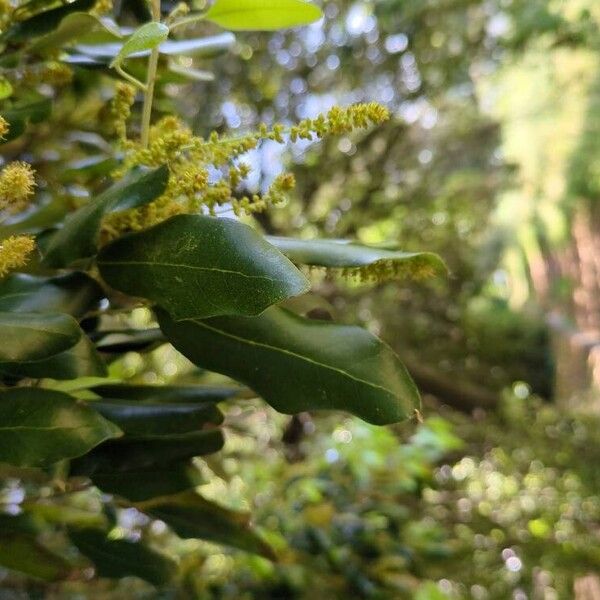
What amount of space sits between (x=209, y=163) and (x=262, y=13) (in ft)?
0.28

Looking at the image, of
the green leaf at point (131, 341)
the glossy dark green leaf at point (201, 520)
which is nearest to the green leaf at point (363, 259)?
the green leaf at point (131, 341)

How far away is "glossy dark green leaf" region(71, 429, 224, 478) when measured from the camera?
39cm

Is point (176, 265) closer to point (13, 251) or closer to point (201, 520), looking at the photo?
point (13, 251)

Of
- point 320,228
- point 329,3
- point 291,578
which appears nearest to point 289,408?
point 291,578

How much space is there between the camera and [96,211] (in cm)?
33

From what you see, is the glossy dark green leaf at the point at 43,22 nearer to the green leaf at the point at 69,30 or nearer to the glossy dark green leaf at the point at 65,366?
the green leaf at the point at 69,30

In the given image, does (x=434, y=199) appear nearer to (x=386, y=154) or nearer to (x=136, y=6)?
(x=386, y=154)

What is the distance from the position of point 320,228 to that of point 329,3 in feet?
1.42

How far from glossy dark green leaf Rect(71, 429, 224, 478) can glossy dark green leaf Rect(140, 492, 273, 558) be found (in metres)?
0.06

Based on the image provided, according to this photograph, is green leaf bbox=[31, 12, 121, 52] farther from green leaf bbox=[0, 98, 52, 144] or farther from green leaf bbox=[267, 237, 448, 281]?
green leaf bbox=[267, 237, 448, 281]

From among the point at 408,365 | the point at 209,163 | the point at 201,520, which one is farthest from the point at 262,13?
the point at 408,365

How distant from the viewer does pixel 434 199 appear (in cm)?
157

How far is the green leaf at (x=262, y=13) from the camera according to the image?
0.35 m

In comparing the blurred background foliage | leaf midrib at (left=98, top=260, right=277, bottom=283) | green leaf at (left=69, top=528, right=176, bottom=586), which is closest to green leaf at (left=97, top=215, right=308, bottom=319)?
leaf midrib at (left=98, top=260, right=277, bottom=283)
